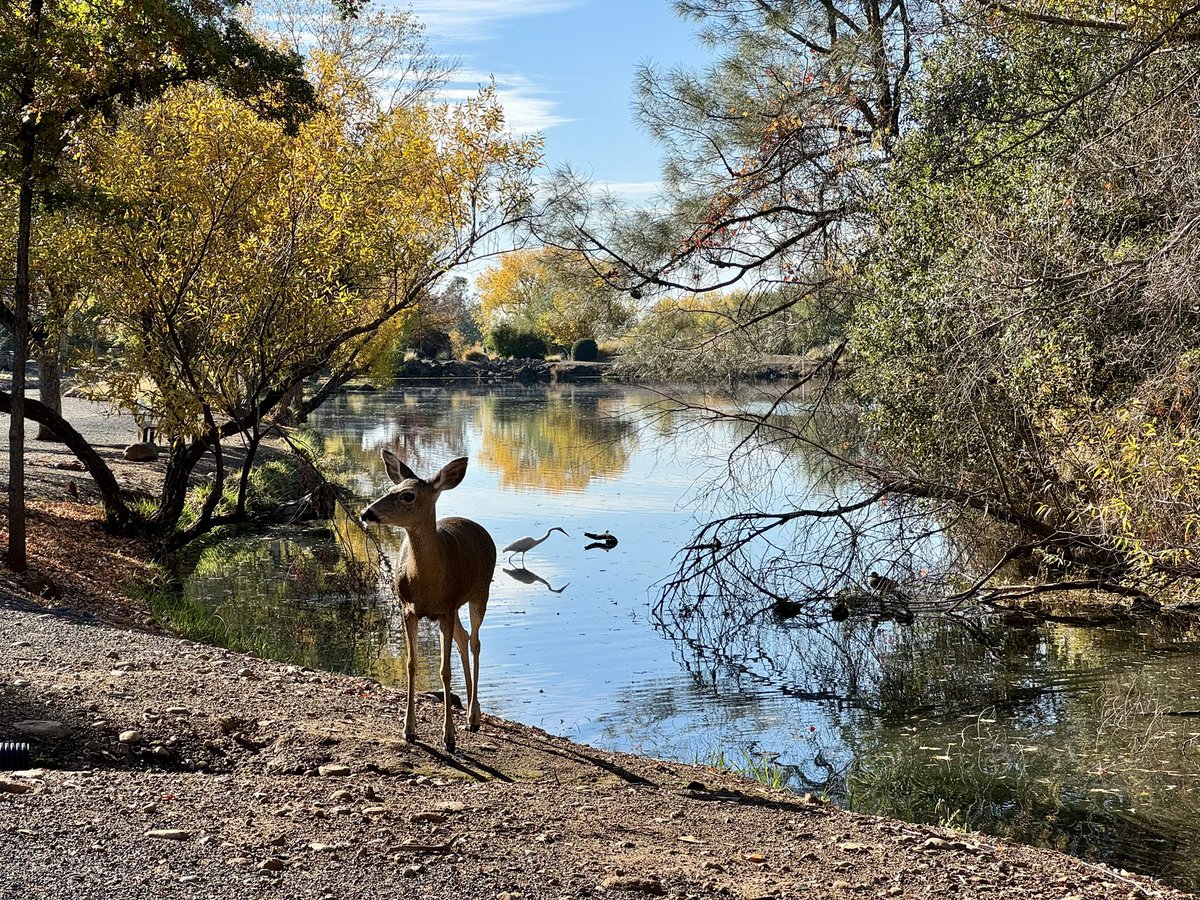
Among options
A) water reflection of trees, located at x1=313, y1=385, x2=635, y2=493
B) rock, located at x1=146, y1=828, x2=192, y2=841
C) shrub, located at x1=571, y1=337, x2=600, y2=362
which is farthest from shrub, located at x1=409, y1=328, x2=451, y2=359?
rock, located at x1=146, y1=828, x2=192, y2=841

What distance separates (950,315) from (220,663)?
305 inches

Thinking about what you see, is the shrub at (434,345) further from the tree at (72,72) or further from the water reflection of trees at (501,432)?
the tree at (72,72)

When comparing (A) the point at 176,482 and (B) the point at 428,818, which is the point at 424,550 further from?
(A) the point at 176,482

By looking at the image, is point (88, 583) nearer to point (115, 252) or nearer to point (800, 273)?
point (115, 252)

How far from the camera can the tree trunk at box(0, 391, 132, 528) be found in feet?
51.0

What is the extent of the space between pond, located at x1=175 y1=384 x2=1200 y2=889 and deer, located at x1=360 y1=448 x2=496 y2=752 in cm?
214

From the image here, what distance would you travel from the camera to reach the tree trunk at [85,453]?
1555cm

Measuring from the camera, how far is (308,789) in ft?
21.9

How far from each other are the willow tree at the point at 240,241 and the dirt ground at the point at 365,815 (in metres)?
6.25

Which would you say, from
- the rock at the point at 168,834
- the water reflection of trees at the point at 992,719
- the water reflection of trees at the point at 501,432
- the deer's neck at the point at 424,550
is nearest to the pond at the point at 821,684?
the water reflection of trees at the point at 992,719

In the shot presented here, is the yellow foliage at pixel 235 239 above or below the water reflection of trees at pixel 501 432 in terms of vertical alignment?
above

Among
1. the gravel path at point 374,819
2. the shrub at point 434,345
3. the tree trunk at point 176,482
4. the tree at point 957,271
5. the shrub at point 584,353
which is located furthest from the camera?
the shrub at point 434,345

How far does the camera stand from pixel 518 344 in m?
84.9

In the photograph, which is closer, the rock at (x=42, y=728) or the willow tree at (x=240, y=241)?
the rock at (x=42, y=728)
